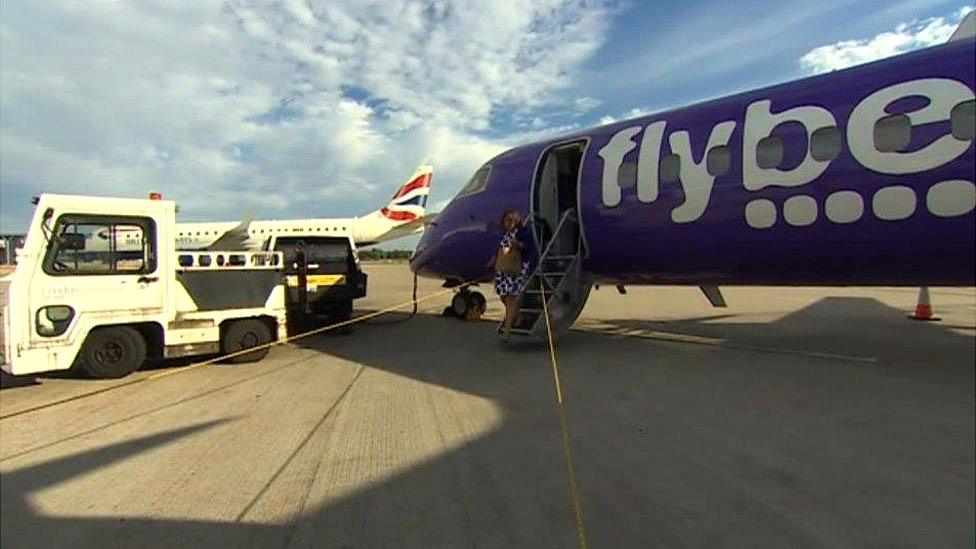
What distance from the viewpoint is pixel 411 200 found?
43031 millimetres

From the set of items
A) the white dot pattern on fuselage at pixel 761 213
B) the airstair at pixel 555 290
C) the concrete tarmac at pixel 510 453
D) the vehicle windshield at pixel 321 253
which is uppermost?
the white dot pattern on fuselage at pixel 761 213

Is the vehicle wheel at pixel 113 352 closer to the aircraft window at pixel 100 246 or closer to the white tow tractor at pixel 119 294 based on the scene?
the white tow tractor at pixel 119 294

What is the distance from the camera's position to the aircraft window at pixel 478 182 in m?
11.3

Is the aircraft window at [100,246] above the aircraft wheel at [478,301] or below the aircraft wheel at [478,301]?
above

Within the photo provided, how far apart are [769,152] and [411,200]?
122 feet

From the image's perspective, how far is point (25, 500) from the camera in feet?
12.6

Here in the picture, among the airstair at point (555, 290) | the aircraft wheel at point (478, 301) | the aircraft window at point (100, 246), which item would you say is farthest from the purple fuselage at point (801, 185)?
the aircraft window at point (100, 246)

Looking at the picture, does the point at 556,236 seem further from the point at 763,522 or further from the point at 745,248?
the point at 763,522

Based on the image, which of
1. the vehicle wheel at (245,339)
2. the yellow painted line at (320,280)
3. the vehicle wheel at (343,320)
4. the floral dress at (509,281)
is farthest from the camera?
the vehicle wheel at (343,320)

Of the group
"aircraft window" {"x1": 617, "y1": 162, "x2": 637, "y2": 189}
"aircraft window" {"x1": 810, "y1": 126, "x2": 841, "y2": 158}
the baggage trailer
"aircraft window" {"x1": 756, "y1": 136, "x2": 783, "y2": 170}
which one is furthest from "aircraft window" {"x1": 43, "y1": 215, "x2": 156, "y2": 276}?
"aircraft window" {"x1": 810, "y1": 126, "x2": 841, "y2": 158}

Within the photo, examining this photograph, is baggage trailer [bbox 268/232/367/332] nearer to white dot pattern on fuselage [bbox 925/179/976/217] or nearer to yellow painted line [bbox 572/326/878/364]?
yellow painted line [bbox 572/326/878/364]

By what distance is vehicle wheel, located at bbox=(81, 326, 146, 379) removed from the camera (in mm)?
7364

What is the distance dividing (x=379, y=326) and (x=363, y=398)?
6532 millimetres

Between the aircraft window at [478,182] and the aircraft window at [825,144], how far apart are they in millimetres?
5861
